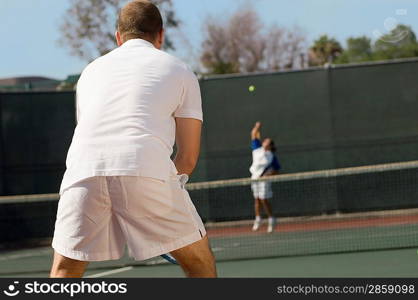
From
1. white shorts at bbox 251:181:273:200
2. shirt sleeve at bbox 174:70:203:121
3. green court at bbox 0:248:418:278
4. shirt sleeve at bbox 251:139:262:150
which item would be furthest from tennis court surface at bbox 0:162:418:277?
shirt sleeve at bbox 174:70:203:121

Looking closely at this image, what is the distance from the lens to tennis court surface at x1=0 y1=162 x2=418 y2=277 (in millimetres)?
9430

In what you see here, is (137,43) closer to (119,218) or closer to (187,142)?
(187,142)

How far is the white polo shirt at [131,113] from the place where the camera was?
3.73 m

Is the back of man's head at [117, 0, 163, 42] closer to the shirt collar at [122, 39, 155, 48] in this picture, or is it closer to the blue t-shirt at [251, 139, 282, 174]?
the shirt collar at [122, 39, 155, 48]

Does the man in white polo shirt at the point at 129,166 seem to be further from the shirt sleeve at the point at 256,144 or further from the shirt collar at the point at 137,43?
the shirt sleeve at the point at 256,144

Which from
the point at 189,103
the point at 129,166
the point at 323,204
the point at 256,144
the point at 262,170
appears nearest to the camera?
the point at 129,166

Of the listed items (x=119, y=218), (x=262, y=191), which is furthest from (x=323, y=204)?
(x=119, y=218)

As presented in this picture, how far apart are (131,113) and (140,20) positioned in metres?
0.47

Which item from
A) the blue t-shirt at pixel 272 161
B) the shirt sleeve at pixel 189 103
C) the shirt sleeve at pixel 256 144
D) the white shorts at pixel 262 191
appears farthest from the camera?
the shirt sleeve at pixel 256 144

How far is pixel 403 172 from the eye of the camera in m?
15.3

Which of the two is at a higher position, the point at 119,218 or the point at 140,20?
the point at 140,20

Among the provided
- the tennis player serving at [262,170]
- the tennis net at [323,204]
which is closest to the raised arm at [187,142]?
the tennis net at [323,204]

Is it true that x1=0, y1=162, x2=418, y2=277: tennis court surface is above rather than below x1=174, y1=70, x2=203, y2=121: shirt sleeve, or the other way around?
below

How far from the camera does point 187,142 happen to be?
3.96 metres
